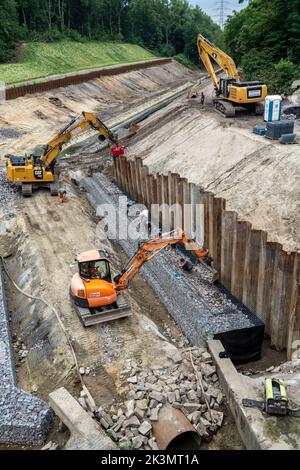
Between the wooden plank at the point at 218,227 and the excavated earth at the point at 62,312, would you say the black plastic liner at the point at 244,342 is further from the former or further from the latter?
the wooden plank at the point at 218,227

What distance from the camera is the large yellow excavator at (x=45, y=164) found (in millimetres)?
19047

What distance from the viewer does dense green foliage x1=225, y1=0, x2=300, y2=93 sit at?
30516 mm

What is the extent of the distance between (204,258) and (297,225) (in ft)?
10.5

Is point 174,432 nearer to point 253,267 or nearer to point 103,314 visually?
point 103,314

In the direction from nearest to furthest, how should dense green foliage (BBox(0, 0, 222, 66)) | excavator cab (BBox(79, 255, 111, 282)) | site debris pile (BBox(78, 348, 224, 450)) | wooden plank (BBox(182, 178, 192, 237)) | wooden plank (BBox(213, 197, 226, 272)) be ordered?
site debris pile (BBox(78, 348, 224, 450)), excavator cab (BBox(79, 255, 111, 282)), wooden plank (BBox(213, 197, 226, 272)), wooden plank (BBox(182, 178, 192, 237)), dense green foliage (BBox(0, 0, 222, 66))

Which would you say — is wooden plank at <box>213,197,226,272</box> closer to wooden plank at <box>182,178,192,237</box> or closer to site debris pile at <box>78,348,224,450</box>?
wooden plank at <box>182,178,192,237</box>

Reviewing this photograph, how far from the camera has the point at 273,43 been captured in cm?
3503

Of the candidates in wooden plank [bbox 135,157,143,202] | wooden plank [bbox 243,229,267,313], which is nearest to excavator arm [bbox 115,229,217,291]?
wooden plank [bbox 243,229,267,313]

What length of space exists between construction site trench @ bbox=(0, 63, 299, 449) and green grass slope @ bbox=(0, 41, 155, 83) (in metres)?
18.8

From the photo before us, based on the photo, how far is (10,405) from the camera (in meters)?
8.69

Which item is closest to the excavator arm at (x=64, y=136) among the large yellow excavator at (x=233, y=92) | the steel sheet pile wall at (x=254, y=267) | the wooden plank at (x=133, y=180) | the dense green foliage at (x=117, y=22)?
the wooden plank at (x=133, y=180)

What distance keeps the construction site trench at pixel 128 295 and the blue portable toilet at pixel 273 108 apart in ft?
3.64

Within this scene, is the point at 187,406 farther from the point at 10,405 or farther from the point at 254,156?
the point at 254,156

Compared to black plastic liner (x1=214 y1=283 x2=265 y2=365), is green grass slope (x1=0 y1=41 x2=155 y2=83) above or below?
above
